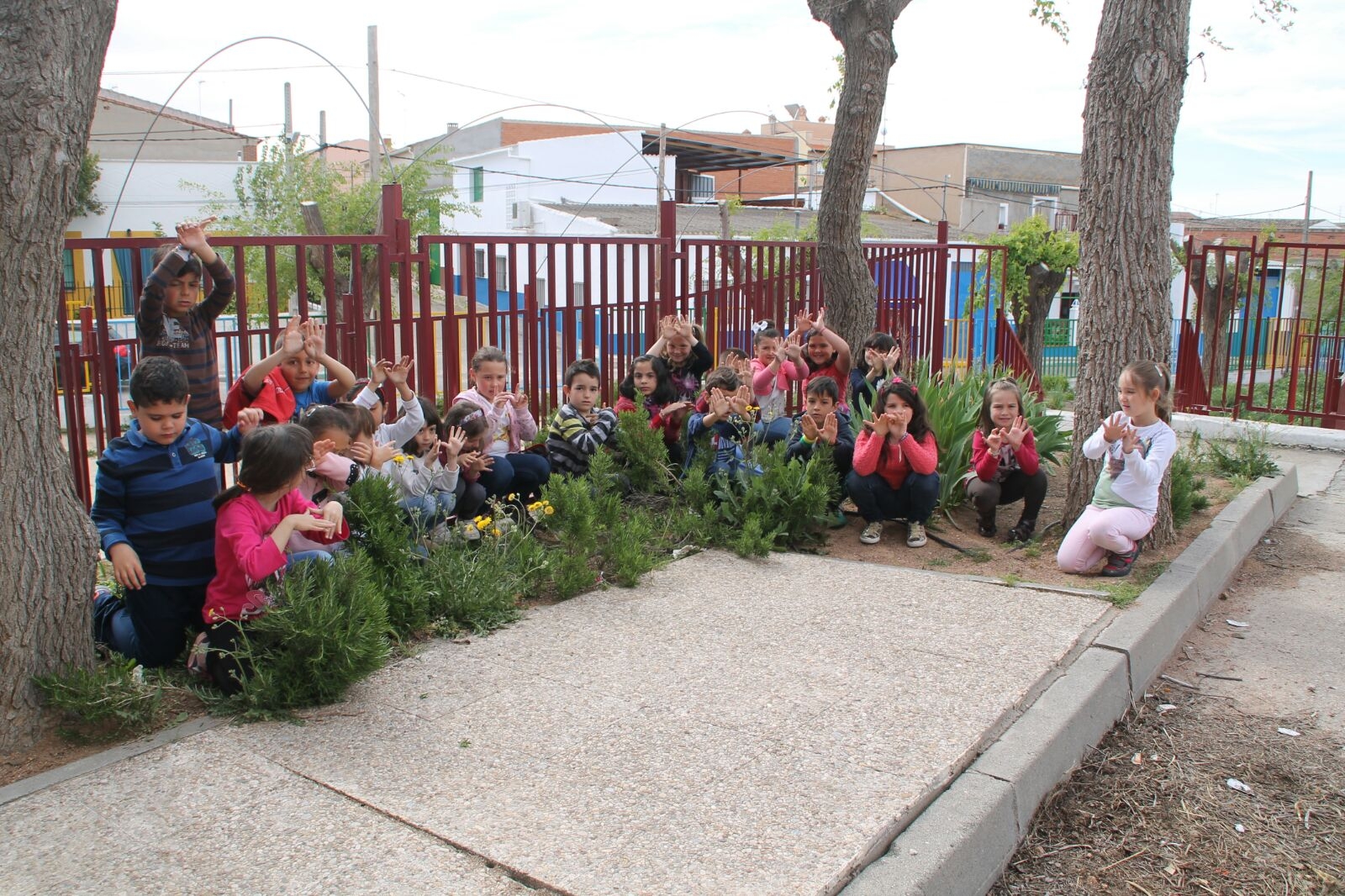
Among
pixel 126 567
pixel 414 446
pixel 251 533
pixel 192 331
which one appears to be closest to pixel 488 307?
pixel 414 446

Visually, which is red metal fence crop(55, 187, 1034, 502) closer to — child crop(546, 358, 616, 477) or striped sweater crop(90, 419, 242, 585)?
child crop(546, 358, 616, 477)

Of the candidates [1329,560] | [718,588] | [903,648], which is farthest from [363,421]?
[1329,560]

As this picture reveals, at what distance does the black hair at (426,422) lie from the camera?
5.60 meters

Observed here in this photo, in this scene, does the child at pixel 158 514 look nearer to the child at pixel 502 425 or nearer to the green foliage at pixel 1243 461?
the child at pixel 502 425

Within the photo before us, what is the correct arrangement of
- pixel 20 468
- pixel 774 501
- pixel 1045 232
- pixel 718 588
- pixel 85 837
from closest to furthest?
pixel 85 837 → pixel 20 468 → pixel 718 588 → pixel 774 501 → pixel 1045 232

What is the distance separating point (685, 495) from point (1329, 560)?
13.5ft

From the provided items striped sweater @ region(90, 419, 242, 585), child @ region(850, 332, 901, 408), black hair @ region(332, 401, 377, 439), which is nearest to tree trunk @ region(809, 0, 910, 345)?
child @ region(850, 332, 901, 408)

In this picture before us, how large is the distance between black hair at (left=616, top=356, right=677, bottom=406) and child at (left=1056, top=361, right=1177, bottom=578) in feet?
8.64

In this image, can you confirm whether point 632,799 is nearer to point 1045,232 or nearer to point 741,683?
point 741,683

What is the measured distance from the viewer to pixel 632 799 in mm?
3266

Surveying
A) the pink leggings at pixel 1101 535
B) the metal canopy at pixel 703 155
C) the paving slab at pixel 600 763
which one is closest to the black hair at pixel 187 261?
the paving slab at pixel 600 763

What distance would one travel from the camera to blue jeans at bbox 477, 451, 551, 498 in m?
6.00

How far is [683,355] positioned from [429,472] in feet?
8.10

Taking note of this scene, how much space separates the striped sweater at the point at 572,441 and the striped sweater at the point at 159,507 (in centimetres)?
259
